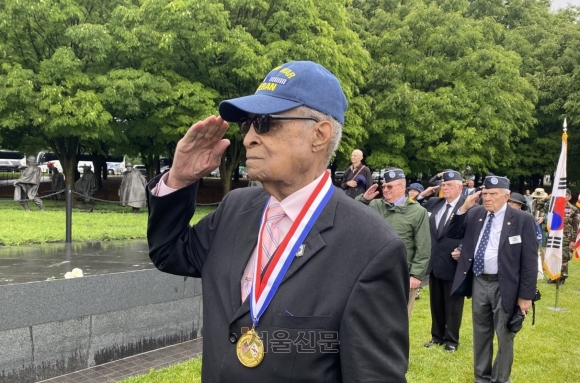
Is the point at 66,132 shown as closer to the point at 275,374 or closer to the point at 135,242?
the point at 135,242

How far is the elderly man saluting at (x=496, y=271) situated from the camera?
5.61 m

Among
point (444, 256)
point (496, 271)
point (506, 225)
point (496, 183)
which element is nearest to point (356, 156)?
point (444, 256)

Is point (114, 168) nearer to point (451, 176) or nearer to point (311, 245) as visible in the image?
point (451, 176)

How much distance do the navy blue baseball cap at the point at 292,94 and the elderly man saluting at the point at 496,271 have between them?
4299 mm

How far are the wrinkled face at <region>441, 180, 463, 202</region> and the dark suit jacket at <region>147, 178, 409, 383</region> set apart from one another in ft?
18.6

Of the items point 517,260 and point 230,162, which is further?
point 230,162

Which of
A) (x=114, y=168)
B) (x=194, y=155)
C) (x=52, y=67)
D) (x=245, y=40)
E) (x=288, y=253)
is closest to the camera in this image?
(x=288, y=253)

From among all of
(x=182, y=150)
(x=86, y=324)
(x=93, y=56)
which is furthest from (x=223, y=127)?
(x=93, y=56)

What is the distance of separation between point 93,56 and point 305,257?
62.8 feet

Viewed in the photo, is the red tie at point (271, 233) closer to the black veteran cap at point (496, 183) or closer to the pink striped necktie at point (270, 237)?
the pink striped necktie at point (270, 237)

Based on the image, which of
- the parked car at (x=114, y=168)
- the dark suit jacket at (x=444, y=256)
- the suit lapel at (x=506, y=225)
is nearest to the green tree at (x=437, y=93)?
the dark suit jacket at (x=444, y=256)

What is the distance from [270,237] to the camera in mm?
1975

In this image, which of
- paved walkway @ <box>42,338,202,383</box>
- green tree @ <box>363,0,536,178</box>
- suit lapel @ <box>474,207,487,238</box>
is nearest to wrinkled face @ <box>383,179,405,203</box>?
suit lapel @ <box>474,207,487,238</box>

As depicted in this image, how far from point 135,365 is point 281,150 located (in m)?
5.11
